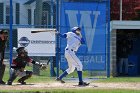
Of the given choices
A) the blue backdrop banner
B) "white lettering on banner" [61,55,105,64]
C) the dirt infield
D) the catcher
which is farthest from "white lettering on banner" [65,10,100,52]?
the catcher

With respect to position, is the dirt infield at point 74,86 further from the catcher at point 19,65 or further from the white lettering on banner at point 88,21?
the white lettering on banner at point 88,21

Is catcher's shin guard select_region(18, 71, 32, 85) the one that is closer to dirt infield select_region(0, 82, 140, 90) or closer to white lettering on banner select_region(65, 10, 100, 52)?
dirt infield select_region(0, 82, 140, 90)

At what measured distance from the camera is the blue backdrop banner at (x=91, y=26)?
21.2 metres

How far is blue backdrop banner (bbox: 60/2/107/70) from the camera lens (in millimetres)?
21234

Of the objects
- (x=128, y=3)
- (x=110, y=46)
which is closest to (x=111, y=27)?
(x=110, y=46)

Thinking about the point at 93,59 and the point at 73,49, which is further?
the point at 93,59

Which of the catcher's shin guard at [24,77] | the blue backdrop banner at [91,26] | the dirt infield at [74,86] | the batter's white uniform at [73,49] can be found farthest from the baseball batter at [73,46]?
the blue backdrop banner at [91,26]

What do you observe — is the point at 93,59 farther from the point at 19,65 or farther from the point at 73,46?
the point at 19,65

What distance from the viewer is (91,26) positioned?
21.3m

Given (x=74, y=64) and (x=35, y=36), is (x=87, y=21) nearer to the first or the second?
(x=35, y=36)

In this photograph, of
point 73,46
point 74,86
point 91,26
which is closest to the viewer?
point 74,86

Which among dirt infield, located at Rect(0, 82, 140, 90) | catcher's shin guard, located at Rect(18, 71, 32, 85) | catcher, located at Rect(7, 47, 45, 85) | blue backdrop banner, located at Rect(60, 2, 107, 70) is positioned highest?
blue backdrop banner, located at Rect(60, 2, 107, 70)

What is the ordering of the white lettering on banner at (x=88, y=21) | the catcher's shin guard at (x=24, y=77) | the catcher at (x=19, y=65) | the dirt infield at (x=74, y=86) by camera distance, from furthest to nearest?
the white lettering on banner at (x=88, y=21)
the catcher's shin guard at (x=24, y=77)
the catcher at (x=19, y=65)
the dirt infield at (x=74, y=86)

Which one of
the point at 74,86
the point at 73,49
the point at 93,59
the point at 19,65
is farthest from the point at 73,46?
the point at 93,59
